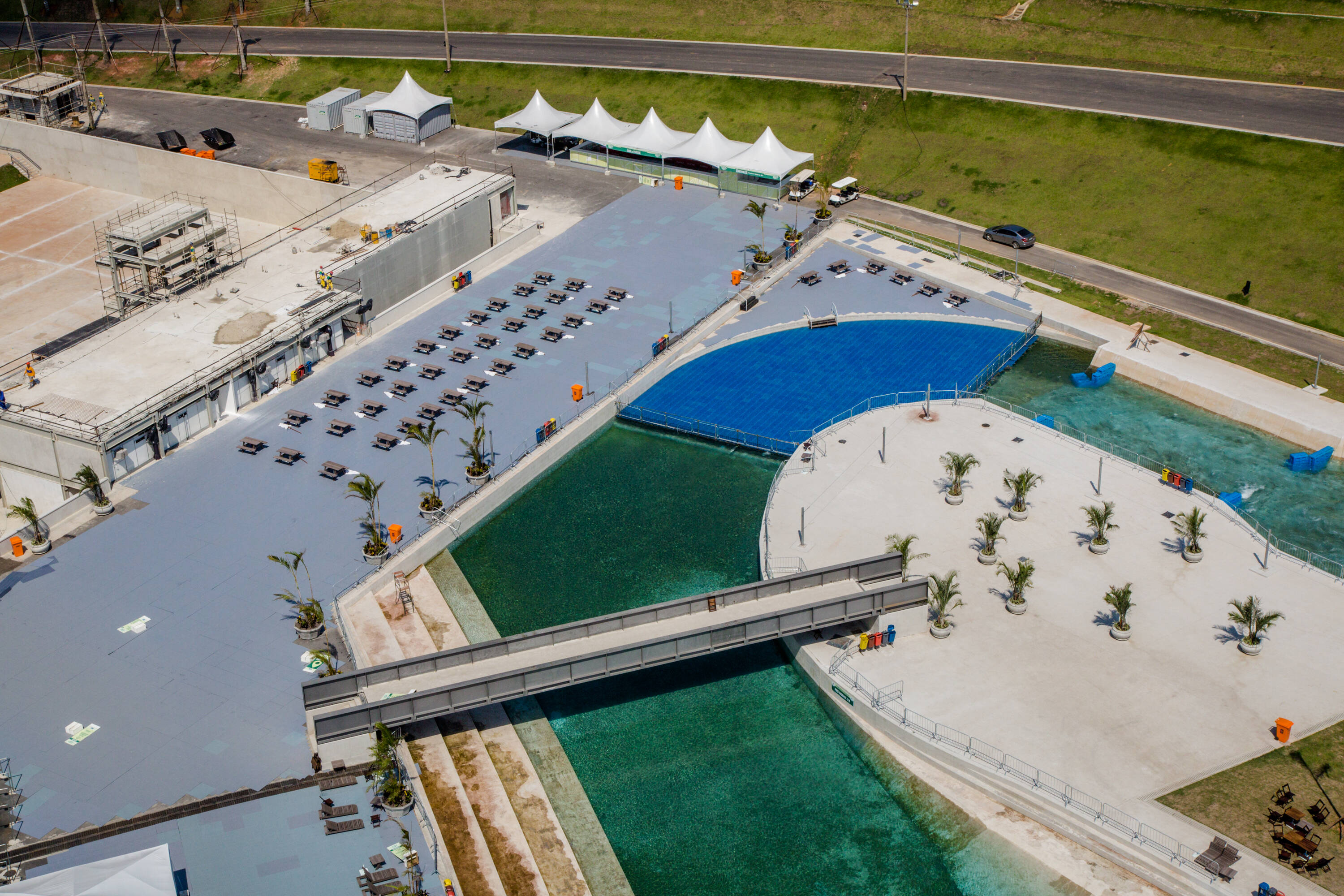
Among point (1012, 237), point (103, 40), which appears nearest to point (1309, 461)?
point (1012, 237)

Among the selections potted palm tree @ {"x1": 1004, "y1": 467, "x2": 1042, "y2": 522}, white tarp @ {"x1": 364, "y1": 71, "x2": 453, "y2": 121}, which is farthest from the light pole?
potted palm tree @ {"x1": 1004, "y1": 467, "x2": 1042, "y2": 522}

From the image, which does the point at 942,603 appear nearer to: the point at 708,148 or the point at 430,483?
the point at 430,483

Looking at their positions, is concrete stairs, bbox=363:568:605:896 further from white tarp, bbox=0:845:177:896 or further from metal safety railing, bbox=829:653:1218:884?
metal safety railing, bbox=829:653:1218:884

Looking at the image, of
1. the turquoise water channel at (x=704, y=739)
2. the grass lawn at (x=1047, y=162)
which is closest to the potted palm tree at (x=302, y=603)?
the turquoise water channel at (x=704, y=739)

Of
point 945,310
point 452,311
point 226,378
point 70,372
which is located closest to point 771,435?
point 945,310

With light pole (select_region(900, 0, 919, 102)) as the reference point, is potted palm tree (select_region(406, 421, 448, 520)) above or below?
below

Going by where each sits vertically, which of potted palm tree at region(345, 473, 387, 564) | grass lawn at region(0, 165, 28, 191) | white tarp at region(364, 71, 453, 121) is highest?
white tarp at region(364, 71, 453, 121)
